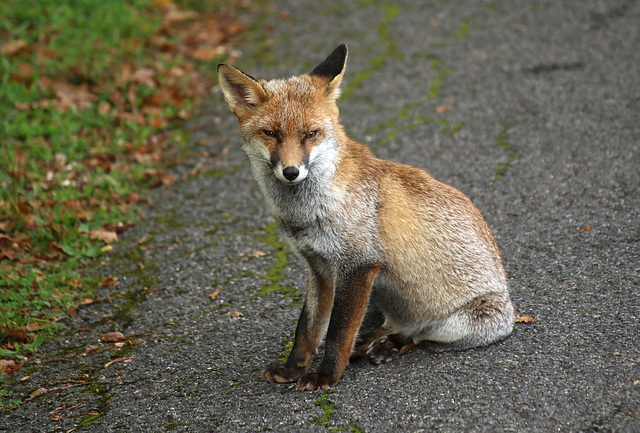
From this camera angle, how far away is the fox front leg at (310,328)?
145 inches

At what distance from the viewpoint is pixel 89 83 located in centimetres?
764

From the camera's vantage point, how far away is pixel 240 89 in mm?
3648

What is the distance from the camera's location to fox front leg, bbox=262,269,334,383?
12.1 feet

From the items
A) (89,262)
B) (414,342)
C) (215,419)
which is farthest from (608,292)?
(89,262)

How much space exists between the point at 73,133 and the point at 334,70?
4216 millimetres

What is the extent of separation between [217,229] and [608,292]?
330cm

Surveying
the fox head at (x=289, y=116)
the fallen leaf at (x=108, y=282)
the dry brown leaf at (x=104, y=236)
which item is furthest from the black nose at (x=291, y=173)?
the dry brown leaf at (x=104, y=236)

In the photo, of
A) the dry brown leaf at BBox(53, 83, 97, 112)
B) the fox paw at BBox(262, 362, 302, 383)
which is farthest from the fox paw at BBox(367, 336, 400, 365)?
the dry brown leaf at BBox(53, 83, 97, 112)

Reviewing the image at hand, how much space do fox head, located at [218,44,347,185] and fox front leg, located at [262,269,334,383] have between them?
78 cm

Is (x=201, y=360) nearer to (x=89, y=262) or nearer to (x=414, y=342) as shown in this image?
(x=414, y=342)

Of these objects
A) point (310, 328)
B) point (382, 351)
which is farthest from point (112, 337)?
point (382, 351)

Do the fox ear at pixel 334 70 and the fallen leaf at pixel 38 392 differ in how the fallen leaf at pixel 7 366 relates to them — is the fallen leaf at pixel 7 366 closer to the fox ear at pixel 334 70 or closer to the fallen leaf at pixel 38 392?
the fallen leaf at pixel 38 392

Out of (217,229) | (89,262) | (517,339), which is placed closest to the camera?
(517,339)

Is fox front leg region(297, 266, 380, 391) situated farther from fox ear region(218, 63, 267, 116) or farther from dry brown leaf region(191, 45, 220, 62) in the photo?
dry brown leaf region(191, 45, 220, 62)
